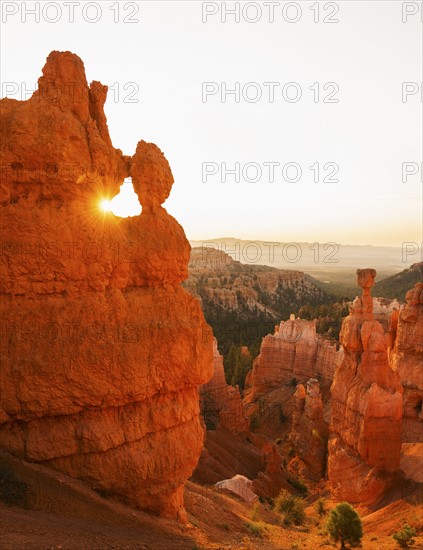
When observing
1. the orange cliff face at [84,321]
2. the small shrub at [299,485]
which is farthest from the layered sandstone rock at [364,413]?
the orange cliff face at [84,321]

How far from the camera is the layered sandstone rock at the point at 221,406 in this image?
27562 millimetres

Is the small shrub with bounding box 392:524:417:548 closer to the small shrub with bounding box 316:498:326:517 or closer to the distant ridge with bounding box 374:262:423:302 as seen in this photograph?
the small shrub with bounding box 316:498:326:517

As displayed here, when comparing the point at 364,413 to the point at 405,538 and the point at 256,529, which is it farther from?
the point at 256,529

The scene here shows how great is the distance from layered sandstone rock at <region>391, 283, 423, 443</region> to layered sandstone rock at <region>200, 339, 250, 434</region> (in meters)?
9.60

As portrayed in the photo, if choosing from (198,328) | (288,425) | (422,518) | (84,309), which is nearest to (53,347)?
(84,309)

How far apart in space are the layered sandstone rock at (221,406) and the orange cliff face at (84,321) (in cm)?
1773

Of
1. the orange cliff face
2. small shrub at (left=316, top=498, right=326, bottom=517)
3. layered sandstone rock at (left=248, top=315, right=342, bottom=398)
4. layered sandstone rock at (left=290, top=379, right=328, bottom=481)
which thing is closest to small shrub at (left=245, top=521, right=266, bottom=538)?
the orange cliff face

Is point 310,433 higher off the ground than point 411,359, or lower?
lower

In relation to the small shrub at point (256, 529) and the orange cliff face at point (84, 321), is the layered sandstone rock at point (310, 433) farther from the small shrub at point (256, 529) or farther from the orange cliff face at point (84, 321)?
the orange cliff face at point (84, 321)

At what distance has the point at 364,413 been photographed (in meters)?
17.5

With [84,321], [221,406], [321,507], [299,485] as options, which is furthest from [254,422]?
[84,321]

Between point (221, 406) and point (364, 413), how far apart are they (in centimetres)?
1362

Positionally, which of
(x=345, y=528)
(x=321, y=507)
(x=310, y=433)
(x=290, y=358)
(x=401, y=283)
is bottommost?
(x=310, y=433)

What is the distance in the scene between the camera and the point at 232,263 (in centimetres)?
11881
